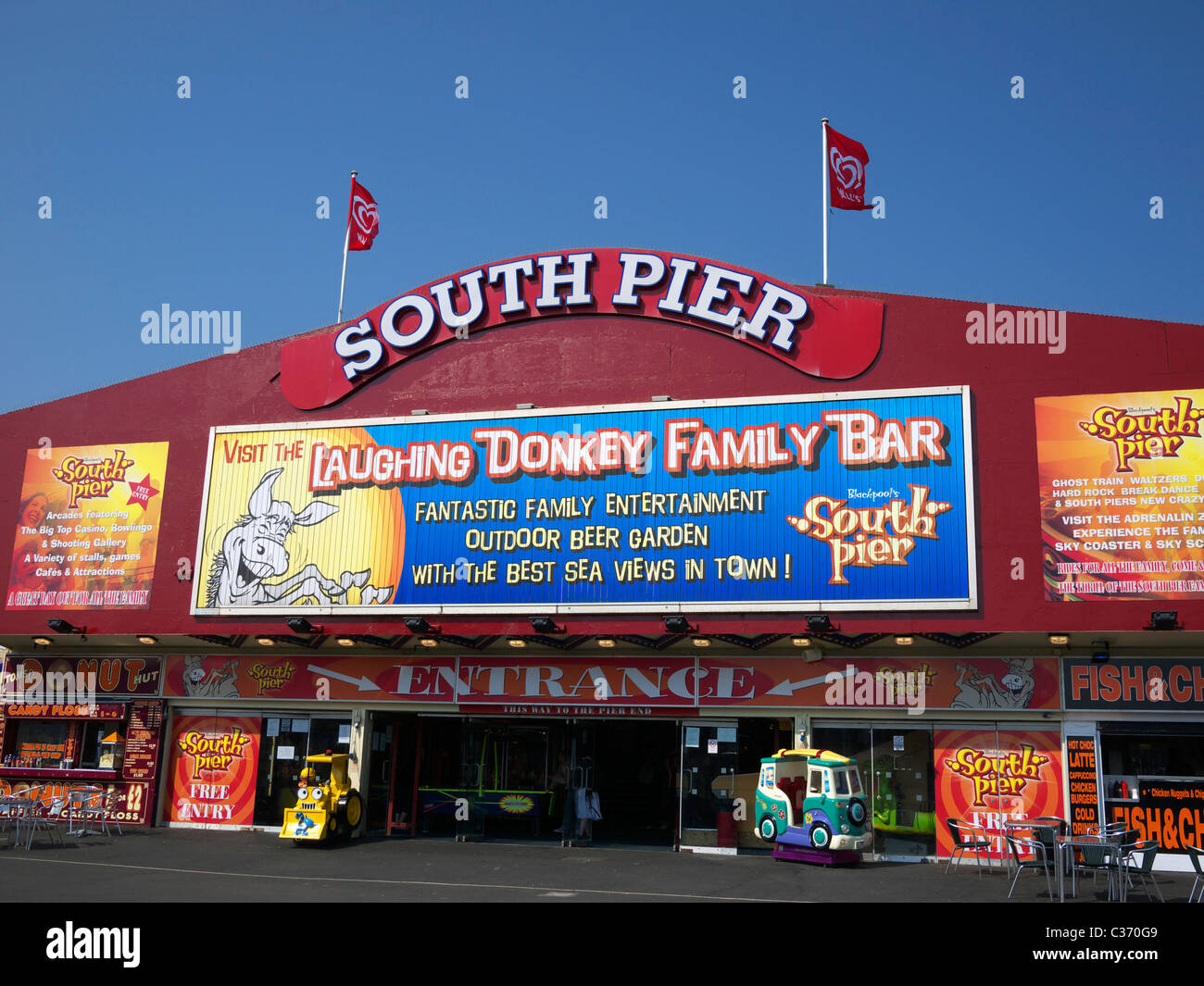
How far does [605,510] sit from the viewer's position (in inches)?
904

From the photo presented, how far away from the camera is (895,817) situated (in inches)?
824

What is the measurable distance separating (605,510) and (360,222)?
11013 millimetres

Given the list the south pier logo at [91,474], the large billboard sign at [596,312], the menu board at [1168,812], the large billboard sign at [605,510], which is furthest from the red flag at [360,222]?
the menu board at [1168,812]

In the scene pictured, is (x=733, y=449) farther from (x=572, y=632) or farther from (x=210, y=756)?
(x=210, y=756)

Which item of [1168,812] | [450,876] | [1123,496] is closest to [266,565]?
[450,876]

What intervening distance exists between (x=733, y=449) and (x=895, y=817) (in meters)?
8.13

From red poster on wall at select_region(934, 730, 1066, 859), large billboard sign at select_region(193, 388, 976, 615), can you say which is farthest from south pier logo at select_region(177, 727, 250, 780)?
red poster on wall at select_region(934, 730, 1066, 859)

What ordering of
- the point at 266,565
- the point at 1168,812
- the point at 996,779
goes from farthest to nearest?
the point at 266,565
the point at 996,779
the point at 1168,812

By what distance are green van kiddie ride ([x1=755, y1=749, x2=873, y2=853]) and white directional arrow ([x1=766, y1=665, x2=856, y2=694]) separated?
4.14ft

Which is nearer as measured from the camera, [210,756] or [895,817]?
[895,817]

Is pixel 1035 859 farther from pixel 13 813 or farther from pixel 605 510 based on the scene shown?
pixel 13 813

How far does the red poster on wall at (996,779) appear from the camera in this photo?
2017cm

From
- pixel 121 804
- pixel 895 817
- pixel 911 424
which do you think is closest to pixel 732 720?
pixel 895 817
